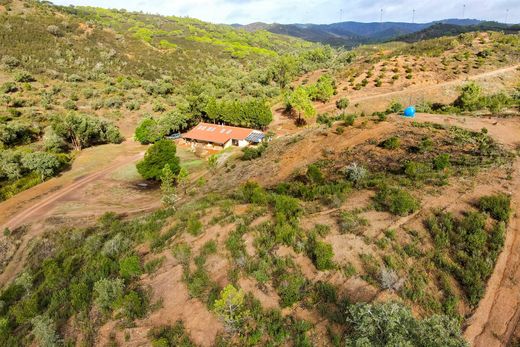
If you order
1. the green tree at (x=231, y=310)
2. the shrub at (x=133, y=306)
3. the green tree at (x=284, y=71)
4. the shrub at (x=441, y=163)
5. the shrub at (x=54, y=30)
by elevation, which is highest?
the shrub at (x=54, y=30)

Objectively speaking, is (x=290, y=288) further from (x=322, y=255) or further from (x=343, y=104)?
(x=343, y=104)

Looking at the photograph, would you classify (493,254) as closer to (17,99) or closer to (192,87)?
(192,87)

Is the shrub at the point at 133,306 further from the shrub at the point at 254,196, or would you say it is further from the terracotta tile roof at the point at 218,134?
the terracotta tile roof at the point at 218,134

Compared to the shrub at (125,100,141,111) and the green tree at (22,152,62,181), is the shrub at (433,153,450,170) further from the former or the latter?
the shrub at (125,100,141,111)

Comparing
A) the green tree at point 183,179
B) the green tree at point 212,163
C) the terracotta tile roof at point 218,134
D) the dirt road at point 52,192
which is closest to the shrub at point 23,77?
the dirt road at point 52,192

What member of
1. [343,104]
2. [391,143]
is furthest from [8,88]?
[391,143]

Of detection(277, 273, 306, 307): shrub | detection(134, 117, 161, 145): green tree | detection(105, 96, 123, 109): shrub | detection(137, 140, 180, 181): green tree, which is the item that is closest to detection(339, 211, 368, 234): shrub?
detection(277, 273, 306, 307): shrub

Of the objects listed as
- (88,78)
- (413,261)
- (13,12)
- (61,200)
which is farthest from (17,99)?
(413,261)
